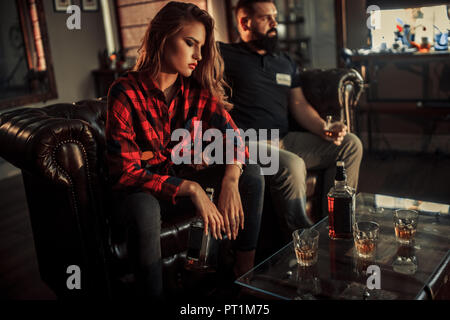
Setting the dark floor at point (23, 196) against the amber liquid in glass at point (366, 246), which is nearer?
the amber liquid in glass at point (366, 246)

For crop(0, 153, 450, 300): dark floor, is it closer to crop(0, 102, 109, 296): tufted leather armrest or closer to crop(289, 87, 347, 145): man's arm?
crop(0, 102, 109, 296): tufted leather armrest

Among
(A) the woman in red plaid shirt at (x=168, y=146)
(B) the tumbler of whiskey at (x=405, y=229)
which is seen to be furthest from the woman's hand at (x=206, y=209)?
(B) the tumbler of whiskey at (x=405, y=229)

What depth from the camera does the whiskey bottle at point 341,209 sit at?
4.83ft

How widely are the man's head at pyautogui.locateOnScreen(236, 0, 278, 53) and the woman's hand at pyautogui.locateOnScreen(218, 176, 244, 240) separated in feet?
3.26

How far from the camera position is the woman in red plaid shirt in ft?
4.93

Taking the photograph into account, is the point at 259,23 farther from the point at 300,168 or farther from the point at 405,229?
the point at 405,229

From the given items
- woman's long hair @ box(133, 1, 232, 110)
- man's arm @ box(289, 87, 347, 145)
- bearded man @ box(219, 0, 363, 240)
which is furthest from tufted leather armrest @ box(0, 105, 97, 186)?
man's arm @ box(289, 87, 347, 145)

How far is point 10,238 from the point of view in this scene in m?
2.64

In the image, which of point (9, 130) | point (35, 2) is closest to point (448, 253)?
point (9, 130)

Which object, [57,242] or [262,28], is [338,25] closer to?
[262,28]

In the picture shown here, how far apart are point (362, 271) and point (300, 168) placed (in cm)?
81

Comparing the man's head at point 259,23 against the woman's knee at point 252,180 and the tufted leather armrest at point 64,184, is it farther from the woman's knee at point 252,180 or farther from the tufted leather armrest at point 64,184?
the tufted leather armrest at point 64,184

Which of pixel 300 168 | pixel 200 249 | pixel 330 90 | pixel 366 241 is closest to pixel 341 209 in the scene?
pixel 366 241

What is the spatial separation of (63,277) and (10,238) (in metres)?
1.02
